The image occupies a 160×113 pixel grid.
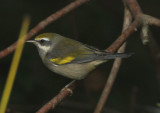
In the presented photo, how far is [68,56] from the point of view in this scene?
4137 millimetres

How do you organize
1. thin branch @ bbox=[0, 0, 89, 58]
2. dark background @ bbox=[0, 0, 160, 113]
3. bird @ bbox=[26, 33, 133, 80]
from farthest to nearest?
dark background @ bbox=[0, 0, 160, 113]
bird @ bbox=[26, 33, 133, 80]
thin branch @ bbox=[0, 0, 89, 58]

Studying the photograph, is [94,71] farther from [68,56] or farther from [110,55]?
[110,55]

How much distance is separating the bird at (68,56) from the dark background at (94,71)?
0.63 metres

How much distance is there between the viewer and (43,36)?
4.17m

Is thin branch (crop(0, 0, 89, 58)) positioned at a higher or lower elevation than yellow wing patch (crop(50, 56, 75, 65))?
higher

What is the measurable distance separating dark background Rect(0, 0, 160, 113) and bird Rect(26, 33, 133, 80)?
2.06 ft

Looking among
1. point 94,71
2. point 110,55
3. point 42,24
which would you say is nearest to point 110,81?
point 110,55

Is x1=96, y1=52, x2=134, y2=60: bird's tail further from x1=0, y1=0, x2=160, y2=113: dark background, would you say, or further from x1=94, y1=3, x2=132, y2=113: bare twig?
x1=0, y1=0, x2=160, y2=113: dark background

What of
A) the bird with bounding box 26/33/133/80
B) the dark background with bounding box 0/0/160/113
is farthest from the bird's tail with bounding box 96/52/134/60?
the dark background with bounding box 0/0/160/113

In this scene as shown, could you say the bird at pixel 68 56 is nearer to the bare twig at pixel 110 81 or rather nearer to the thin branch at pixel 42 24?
the bare twig at pixel 110 81

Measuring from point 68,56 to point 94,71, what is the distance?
1045 mm

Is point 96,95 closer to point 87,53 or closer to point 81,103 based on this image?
point 81,103

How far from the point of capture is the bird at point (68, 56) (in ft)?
13.1

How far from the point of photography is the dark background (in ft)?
16.1
